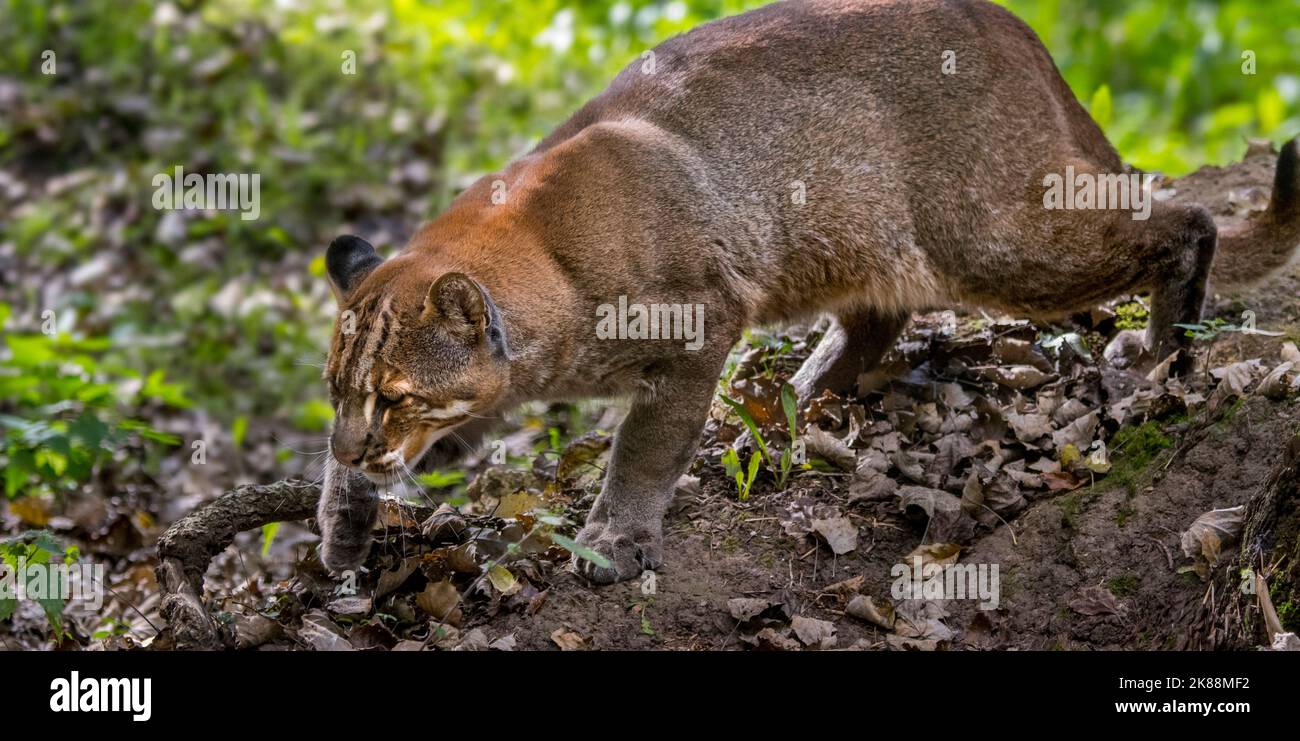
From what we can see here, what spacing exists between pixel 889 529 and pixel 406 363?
2.23 meters

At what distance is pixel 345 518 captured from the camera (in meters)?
5.59

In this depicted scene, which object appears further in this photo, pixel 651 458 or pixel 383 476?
pixel 651 458

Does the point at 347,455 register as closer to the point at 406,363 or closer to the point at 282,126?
the point at 406,363

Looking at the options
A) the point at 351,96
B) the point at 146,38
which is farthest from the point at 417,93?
the point at 146,38

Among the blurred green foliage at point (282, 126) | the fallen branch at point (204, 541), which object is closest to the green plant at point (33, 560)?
the fallen branch at point (204, 541)

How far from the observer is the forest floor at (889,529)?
504cm

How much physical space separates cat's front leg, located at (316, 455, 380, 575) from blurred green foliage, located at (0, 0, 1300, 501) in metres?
3.91

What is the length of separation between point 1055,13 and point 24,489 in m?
11.8

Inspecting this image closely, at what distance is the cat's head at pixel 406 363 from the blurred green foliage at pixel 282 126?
174 inches

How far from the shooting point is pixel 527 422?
8273mm

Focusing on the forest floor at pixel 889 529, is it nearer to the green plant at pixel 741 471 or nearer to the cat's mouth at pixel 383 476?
the green plant at pixel 741 471

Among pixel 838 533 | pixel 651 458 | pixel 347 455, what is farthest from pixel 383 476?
pixel 838 533

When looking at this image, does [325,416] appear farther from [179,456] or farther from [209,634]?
[209,634]

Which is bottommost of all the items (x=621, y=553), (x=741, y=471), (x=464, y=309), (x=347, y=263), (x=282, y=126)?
(x=621, y=553)
